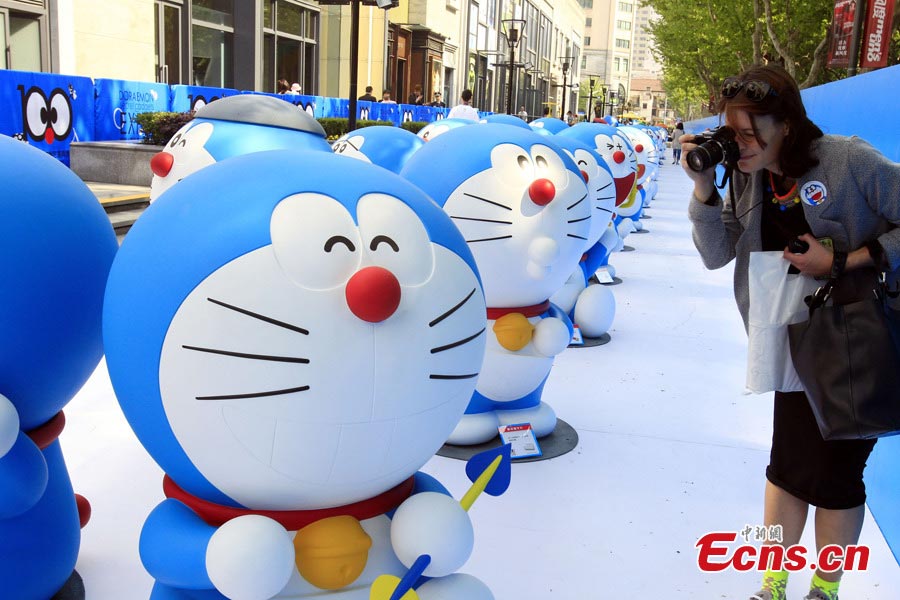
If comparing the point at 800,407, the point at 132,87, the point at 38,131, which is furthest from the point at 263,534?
the point at 132,87

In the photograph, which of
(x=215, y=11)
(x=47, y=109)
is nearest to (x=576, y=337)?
(x=47, y=109)

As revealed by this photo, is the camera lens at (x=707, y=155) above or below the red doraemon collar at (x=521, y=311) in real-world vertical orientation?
above

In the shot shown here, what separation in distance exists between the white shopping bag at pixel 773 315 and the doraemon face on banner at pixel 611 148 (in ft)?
16.3

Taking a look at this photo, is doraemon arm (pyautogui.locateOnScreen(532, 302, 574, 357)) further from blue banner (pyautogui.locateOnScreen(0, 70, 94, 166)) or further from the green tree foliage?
the green tree foliage

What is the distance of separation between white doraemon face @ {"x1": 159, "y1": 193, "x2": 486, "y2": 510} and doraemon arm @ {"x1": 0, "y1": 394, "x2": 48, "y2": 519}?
1.48ft

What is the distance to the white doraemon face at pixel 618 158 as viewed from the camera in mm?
7496

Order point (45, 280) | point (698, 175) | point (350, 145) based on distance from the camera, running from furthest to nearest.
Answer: point (350, 145) → point (698, 175) → point (45, 280)

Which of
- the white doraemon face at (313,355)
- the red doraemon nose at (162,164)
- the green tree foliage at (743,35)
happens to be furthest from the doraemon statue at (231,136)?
the green tree foliage at (743,35)

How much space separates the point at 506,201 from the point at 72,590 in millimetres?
2191

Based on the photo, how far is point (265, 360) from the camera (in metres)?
1.82

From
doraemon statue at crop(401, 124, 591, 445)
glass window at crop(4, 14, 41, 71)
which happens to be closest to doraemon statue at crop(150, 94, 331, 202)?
doraemon statue at crop(401, 124, 591, 445)

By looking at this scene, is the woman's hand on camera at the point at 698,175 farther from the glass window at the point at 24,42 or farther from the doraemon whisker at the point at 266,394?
the glass window at the point at 24,42

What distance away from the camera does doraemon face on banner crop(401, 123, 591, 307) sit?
3.66 meters

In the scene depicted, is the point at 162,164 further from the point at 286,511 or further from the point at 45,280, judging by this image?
the point at 286,511
